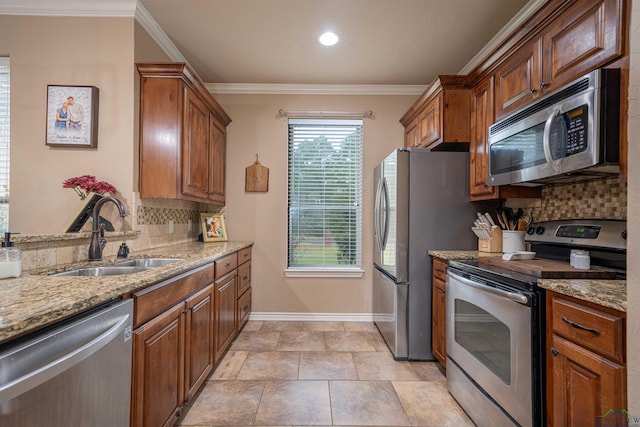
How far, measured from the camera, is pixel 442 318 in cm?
230

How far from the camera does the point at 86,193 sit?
2.04 metres

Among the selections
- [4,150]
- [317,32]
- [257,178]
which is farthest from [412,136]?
[4,150]

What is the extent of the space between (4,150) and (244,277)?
210 centimetres

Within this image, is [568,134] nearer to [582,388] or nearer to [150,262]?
[582,388]

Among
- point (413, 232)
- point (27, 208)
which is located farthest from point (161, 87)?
point (413, 232)

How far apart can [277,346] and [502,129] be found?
2.54m

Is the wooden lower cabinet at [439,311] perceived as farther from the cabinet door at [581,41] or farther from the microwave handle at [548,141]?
the cabinet door at [581,41]

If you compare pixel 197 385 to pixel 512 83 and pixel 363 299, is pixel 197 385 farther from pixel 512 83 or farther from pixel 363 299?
pixel 512 83

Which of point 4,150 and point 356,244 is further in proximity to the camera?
point 356,244

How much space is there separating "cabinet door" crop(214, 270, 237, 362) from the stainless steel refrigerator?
1415mm

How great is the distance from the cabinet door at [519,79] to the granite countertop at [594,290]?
1.12 meters

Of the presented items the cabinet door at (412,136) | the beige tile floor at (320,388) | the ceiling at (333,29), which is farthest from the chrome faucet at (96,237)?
the cabinet door at (412,136)

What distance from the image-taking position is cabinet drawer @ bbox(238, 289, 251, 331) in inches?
117

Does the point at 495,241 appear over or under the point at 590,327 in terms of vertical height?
over
